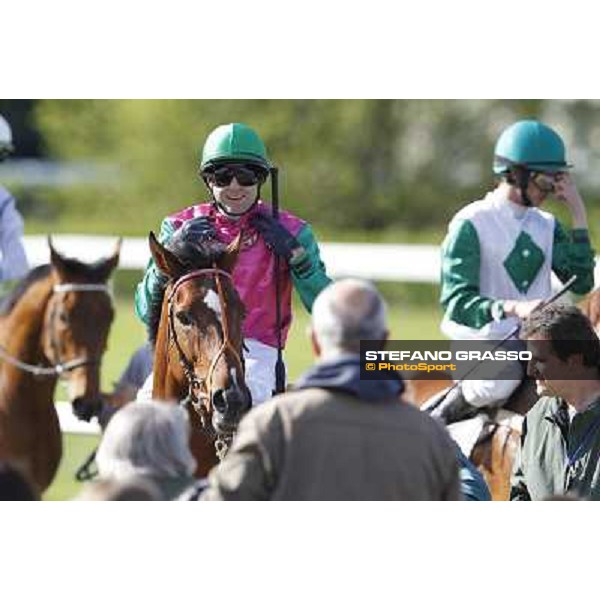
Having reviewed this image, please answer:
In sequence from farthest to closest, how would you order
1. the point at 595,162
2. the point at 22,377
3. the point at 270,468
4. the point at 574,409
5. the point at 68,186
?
the point at 68,186
the point at 595,162
the point at 22,377
the point at 574,409
the point at 270,468

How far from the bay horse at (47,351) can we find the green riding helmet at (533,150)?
5.68 ft

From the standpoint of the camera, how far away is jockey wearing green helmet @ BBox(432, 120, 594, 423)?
8.06m

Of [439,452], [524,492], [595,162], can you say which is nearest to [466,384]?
[524,492]

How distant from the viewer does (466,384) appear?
332 inches

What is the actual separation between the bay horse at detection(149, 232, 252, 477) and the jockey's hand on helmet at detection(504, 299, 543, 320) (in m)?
1.15

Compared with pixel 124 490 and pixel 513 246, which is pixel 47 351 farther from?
pixel 124 490

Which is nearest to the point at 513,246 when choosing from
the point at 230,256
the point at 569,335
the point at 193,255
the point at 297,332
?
the point at 569,335

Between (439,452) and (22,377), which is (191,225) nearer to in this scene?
(22,377)

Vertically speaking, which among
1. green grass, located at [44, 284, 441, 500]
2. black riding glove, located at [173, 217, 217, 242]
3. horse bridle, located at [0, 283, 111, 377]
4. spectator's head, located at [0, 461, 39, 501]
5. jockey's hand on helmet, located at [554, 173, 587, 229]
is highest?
jockey's hand on helmet, located at [554, 173, 587, 229]

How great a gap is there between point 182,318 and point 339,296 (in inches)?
87.4

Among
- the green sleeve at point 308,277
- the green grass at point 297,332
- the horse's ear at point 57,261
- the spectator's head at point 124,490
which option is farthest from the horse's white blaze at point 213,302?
the green grass at point 297,332

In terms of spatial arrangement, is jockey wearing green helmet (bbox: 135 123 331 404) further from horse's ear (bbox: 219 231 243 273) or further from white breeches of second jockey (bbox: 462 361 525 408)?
white breeches of second jockey (bbox: 462 361 525 408)

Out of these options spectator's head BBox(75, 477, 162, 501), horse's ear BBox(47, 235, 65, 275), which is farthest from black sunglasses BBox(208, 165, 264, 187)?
spectator's head BBox(75, 477, 162, 501)

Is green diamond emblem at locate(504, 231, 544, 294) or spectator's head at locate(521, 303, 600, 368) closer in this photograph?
spectator's head at locate(521, 303, 600, 368)
